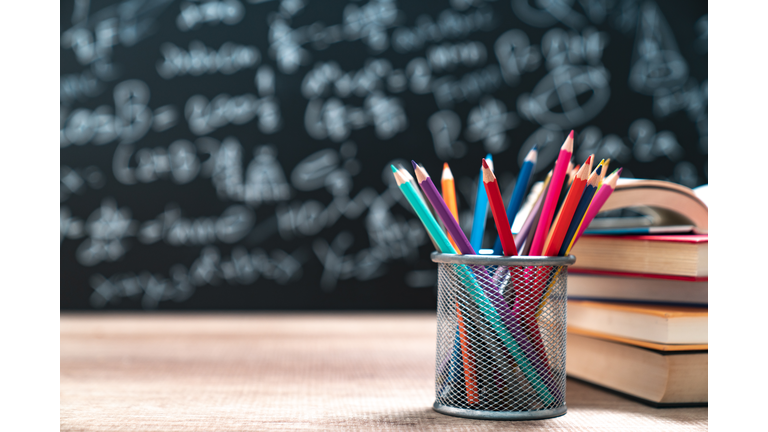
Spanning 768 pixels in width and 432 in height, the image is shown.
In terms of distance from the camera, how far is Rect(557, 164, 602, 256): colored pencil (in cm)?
34

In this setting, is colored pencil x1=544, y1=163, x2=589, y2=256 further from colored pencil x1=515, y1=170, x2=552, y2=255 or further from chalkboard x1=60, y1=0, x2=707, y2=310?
chalkboard x1=60, y1=0, x2=707, y2=310

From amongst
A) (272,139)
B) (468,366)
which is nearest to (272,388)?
(468,366)

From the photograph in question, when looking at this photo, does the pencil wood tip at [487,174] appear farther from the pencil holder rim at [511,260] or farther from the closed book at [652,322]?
the closed book at [652,322]

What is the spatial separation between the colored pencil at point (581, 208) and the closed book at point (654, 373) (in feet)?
0.36

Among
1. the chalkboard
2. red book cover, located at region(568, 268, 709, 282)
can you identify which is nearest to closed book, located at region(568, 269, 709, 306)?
red book cover, located at region(568, 268, 709, 282)

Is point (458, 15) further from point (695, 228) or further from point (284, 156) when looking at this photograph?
point (695, 228)

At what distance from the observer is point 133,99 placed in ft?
4.65

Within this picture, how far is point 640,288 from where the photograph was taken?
0.43 metres

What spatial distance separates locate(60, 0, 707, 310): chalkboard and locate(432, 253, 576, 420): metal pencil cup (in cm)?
109

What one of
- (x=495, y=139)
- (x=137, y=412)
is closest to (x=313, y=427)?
(x=137, y=412)
